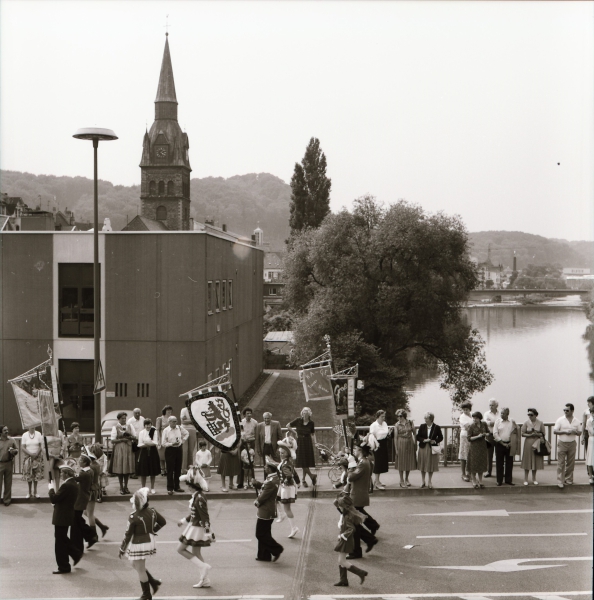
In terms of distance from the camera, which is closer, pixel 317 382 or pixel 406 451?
pixel 406 451

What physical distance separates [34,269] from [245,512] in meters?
17.4

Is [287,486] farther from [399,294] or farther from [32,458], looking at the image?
[399,294]

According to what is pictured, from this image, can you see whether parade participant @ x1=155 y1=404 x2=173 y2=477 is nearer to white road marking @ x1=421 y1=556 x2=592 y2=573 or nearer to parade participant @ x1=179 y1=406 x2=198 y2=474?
parade participant @ x1=179 y1=406 x2=198 y2=474

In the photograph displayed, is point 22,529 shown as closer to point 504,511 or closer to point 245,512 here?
point 245,512

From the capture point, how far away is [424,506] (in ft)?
47.2

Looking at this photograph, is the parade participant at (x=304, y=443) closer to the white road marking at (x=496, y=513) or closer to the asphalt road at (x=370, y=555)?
the asphalt road at (x=370, y=555)

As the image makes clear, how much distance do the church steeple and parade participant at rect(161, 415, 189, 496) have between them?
279 feet

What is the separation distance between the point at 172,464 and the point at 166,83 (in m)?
86.4

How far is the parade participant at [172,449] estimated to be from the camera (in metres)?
15.2

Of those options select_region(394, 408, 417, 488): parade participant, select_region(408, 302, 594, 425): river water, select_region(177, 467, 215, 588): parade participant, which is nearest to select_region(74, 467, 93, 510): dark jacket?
select_region(177, 467, 215, 588): parade participant

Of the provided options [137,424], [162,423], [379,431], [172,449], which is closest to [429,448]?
[379,431]

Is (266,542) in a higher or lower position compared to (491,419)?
lower

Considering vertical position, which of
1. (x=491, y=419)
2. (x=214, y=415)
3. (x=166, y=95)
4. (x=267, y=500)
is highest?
(x=166, y=95)

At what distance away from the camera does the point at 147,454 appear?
15359mm
